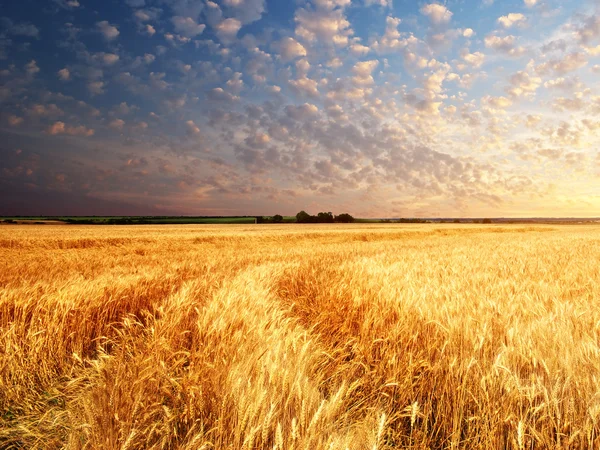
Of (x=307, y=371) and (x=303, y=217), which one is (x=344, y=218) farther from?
(x=307, y=371)

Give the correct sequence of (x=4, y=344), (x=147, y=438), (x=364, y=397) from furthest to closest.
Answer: (x=4, y=344)
(x=364, y=397)
(x=147, y=438)

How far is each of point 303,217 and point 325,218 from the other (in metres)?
6.69

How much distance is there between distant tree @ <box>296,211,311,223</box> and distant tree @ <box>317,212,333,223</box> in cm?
305

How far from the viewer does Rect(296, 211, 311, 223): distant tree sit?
3976 inches

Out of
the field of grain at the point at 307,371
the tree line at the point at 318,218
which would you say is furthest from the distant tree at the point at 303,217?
the field of grain at the point at 307,371

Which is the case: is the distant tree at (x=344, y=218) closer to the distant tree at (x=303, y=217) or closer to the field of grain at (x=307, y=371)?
the distant tree at (x=303, y=217)

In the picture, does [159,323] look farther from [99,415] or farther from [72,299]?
[99,415]

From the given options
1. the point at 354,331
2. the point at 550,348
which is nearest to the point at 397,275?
the point at 354,331

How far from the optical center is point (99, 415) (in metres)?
1.60

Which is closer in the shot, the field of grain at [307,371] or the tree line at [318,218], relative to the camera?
the field of grain at [307,371]

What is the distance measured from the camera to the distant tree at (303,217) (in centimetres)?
10100

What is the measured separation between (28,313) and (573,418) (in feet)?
15.0

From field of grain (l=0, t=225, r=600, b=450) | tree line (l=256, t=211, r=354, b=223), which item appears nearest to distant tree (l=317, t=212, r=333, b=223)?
tree line (l=256, t=211, r=354, b=223)

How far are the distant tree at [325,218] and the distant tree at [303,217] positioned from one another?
10.0 feet
